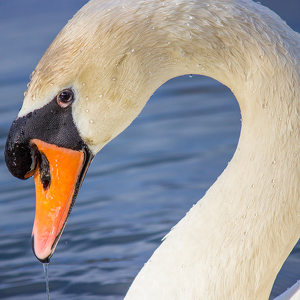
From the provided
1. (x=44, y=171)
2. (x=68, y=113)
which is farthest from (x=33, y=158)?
(x=68, y=113)

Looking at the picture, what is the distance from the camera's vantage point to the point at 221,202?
1850 millimetres

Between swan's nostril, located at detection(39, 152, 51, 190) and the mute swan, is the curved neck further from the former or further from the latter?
swan's nostril, located at detection(39, 152, 51, 190)

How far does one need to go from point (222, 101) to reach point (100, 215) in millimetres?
1992

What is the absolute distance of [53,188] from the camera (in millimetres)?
1815

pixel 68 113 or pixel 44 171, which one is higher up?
pixel 68 113

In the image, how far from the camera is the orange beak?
1.79m

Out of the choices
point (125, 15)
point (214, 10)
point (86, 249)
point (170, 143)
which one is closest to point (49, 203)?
point (125, 15)

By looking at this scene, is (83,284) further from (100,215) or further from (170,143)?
(170,143)

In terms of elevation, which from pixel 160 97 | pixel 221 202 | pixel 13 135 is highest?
pixel 13 135

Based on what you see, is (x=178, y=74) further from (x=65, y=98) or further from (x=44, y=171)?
(x=44, y=171)

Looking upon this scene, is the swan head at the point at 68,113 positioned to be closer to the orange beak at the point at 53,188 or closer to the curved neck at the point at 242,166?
the orange beak at the point at 53,188

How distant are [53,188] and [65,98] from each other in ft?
1.03

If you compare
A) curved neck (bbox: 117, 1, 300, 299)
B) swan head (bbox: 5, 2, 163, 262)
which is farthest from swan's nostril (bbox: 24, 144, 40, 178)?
curved neck (bbox: 117, 1, 300, 299)

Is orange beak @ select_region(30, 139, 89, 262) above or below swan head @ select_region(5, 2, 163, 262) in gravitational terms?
below
